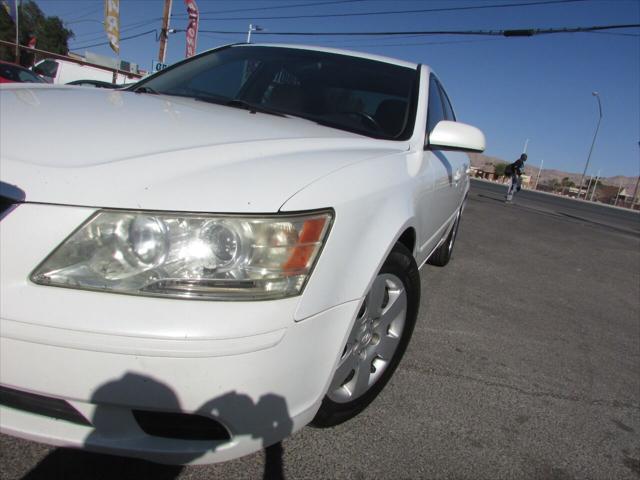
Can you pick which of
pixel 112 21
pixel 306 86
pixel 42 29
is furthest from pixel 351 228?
pixel 42 29

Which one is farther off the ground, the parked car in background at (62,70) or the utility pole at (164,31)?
the utility pole at (164,31)

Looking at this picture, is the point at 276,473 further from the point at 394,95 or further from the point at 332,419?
the point at 394,95

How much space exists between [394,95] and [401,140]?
0.50m

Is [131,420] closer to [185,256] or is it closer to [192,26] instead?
→ [185,256]

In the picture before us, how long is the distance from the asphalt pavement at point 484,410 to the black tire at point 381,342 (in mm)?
107

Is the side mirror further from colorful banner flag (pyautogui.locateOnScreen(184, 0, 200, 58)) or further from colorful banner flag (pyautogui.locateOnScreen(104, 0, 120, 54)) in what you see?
colorful banner flag (pyautogui.locateOnScreen(104, 0, 120, 54))

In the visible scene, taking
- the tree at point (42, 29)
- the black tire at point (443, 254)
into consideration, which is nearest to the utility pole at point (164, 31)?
the black tire at point (443, 254)

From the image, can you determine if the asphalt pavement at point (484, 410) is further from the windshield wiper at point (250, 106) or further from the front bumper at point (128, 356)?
the windshield wiper at point (250, 106)

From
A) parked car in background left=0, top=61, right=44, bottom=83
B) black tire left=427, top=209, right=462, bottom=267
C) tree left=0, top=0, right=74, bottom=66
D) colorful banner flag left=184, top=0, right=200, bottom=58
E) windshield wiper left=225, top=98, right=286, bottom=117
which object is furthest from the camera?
tree left=0, top=0, right=74, bottom=66

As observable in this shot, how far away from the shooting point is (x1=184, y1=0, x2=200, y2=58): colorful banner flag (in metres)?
15.5

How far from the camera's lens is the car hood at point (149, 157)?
1254mm

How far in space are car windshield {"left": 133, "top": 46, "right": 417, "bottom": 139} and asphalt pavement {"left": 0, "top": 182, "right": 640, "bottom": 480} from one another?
49.9 inches

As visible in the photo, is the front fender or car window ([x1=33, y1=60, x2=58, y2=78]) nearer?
the front fender

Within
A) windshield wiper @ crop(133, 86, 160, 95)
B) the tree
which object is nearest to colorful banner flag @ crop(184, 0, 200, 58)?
windshield wiper @ crop(133, 86, 160, 95)
